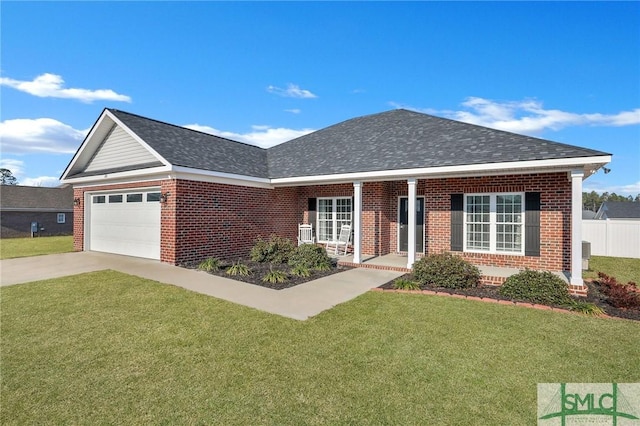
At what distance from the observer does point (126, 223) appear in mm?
12023

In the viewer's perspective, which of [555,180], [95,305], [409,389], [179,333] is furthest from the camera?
[555,180]

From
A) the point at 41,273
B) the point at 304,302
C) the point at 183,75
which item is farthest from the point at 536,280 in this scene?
the point at 183,75

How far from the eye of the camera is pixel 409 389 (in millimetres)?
3365

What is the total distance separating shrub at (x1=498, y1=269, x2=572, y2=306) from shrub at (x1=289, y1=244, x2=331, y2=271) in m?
4.96

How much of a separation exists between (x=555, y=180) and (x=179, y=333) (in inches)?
399

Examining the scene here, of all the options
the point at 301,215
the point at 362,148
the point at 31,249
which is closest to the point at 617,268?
the point at 362,148

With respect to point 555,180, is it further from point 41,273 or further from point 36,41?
point 36,41

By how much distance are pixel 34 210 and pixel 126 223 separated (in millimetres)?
25217

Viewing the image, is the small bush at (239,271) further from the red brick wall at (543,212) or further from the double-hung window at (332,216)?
the red brick wall at (543,212)

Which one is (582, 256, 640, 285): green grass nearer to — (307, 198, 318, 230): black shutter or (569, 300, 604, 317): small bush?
(569, 300, 604, 317): small bush

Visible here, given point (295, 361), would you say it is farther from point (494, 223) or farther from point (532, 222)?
point (532, 222)

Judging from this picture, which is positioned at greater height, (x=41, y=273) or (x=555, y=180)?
(x=555, y=180)

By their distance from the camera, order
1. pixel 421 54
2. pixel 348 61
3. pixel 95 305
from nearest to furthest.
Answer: pixel 95 305 → pixel 421 54 → pixel 348 61

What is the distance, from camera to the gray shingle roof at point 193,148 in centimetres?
1057
